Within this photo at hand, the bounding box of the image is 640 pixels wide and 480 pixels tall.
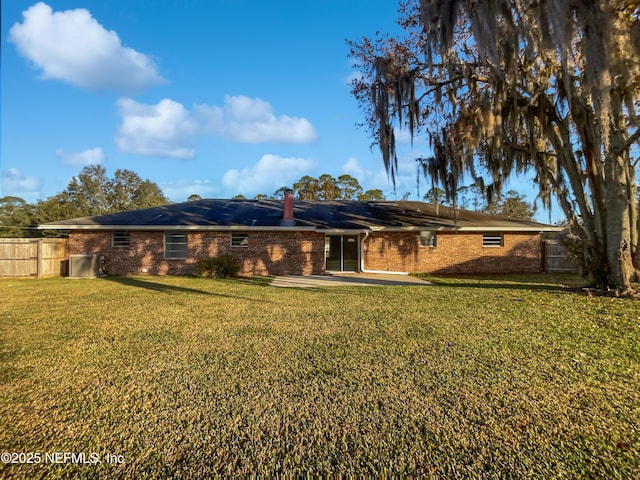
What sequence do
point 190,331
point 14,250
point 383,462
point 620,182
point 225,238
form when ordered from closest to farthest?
point 383,462, point 190,331, point 620,182, point 14,250, point 225,238

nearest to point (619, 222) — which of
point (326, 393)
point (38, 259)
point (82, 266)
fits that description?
point (326, 393)

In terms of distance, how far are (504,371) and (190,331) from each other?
4481mm

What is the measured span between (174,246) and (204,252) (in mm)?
1370

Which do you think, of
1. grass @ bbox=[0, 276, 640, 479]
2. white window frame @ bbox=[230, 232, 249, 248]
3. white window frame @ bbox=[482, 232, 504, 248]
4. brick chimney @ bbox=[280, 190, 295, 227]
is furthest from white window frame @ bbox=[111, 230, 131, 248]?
white window frame @ bbox=[482, 232, 504, 248]

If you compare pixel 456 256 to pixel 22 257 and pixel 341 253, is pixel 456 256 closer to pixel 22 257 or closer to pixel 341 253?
pixel 341 253

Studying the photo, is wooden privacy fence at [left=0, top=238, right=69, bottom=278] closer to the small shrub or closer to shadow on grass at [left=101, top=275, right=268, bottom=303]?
shadow on grass at [left=101, top=275, right=268, bottom=303]

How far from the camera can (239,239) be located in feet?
50.3

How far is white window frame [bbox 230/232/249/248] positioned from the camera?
1530cm

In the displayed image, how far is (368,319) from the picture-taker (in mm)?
6367

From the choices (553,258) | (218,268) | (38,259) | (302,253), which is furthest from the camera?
(553,258)

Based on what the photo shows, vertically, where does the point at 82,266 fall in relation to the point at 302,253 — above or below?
below

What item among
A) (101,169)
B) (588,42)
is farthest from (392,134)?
(101,169)

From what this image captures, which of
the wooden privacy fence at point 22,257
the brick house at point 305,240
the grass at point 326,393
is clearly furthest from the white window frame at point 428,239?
the wooden privacy fence at point 22,257

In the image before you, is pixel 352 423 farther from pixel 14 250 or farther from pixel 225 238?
pixel 14 250
